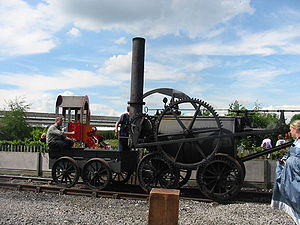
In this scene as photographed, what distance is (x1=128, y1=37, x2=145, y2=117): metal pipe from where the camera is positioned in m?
9.34

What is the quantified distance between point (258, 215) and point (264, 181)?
3991 millimetres

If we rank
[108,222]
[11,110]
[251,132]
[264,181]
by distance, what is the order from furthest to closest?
[11,110] < [264,181] < [251,132] < [108,222]

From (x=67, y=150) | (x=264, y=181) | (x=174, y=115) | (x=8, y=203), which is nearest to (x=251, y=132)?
(x=174, y=115)

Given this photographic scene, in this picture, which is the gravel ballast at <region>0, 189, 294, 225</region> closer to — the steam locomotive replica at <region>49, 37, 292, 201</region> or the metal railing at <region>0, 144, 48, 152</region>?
the steam locomotive replica at <region>49, 37, 292, 201</region>

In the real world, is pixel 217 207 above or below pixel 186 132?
below

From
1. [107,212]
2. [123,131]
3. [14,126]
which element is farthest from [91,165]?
[14,126]

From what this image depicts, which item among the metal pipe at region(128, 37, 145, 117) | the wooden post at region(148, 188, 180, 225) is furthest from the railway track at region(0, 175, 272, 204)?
the wooden post at region(148, 188, 180, 225)

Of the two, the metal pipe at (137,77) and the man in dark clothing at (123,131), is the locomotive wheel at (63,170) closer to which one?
the man in dark clothing at (123,131)

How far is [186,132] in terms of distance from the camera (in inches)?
328

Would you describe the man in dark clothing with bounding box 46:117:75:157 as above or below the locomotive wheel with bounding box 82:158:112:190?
above

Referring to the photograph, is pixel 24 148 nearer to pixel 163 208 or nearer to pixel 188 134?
pixel 188 134

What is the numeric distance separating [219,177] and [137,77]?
3.41 meters

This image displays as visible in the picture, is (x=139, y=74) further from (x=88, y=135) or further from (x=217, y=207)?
(x=88, y=135)

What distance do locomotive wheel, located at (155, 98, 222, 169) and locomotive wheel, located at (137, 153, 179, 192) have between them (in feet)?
1.03
